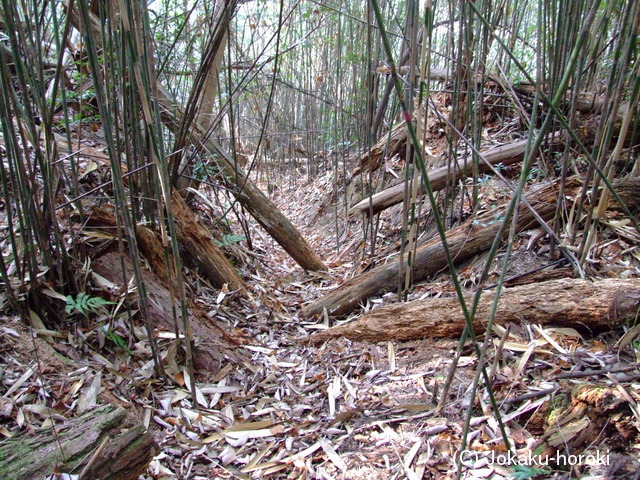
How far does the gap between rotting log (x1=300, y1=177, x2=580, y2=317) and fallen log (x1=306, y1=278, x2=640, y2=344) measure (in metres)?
0.25

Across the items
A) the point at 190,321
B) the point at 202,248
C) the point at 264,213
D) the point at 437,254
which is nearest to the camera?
→ the point at 190,321

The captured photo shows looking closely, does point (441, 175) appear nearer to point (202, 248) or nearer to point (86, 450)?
point (202, 248)

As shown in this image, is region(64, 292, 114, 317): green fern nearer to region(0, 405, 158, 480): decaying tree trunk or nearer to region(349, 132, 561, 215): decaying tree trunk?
region(0, 405, 158, 480): decaying tree trunk

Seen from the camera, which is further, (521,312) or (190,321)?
(190,321)

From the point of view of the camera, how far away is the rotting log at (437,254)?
1.64 metres

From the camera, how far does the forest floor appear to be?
2.64 feet

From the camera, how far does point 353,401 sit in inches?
45.7

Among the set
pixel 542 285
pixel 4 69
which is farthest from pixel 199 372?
pixel 542 285

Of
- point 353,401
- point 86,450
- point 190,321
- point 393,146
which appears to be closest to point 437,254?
point 353,401

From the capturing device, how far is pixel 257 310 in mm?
1829

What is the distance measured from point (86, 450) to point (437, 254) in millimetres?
1345

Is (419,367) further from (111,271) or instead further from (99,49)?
(99,49)

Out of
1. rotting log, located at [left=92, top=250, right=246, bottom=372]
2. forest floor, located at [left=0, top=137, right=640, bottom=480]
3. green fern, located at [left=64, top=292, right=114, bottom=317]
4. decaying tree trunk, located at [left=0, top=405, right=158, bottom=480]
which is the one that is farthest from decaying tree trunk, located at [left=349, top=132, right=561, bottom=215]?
decaying tree trunk, located at [left=0, top=405, right=158, bottom=480]

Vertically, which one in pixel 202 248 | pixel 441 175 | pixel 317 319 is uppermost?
pixel 441 175
